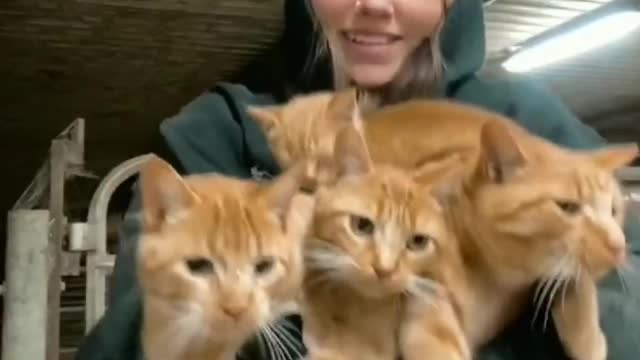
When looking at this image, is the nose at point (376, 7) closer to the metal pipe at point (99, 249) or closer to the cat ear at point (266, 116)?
the cat ear at point (266, 116)

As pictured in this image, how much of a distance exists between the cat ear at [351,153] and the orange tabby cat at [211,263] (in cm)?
5

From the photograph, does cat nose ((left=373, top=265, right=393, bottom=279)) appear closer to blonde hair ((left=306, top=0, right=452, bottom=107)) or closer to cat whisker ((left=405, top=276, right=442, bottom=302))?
cat whisker ((left=405, top=276, right=442, bottom=302))

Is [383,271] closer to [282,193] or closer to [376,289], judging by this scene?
[376,289]

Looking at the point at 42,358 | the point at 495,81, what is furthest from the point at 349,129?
the point at 42,358

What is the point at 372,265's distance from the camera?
97 cm

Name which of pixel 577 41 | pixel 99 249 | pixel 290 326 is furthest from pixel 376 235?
pixel 577 41

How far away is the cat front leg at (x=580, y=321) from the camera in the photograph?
1044 millimetres

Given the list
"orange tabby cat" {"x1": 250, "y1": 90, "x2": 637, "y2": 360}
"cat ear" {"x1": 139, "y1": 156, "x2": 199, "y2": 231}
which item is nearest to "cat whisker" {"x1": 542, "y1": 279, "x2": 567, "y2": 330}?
"orange tabby cat" {"x1": 250, "y1": 90, "x2": 637, "y2": 360}

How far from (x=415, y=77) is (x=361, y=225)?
0.43 m

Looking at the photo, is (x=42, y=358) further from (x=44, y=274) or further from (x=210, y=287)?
(x=210, y=287)

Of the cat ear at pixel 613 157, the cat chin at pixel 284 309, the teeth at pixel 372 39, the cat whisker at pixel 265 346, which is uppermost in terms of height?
the teeth at pixel 372 39

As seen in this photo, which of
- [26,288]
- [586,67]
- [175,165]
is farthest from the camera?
[586,67]

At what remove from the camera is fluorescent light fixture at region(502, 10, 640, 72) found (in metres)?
4.39

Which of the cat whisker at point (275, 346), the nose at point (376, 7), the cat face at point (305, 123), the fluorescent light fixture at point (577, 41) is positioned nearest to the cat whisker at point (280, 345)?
the cat whisker at point (275, 346)
